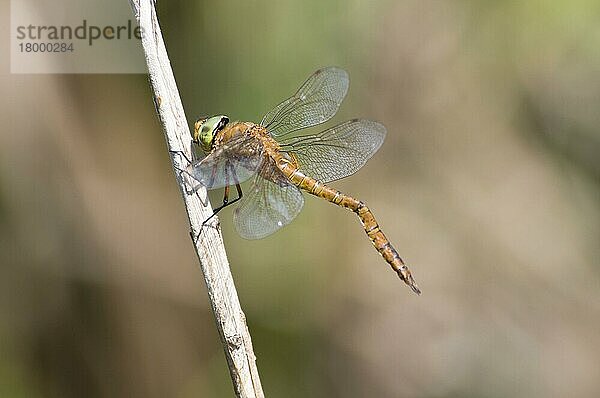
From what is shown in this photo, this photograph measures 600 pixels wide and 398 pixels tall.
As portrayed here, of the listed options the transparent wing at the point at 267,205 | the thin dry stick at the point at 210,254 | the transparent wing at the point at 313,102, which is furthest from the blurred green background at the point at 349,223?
the thin dry stick at the point at 210,254

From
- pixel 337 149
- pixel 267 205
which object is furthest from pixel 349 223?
pixel 267 205

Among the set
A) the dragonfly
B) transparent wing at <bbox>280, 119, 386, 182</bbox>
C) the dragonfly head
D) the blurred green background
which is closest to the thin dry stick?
the dragonfly

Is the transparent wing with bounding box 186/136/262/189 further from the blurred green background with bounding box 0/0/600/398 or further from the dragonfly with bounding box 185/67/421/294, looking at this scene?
the blurred green background with bounding box 0/0/600/398

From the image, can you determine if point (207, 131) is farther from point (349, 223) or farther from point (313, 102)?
point (349, 223)

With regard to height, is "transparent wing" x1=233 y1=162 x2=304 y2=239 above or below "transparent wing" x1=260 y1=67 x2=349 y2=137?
below

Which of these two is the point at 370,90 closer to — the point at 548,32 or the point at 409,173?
the point at 409,173

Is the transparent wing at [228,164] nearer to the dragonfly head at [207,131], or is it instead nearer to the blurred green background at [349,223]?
the dragonfly head at [207,131]

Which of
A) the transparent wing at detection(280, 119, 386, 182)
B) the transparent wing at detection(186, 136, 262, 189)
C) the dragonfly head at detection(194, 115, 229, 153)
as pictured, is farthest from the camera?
the transparent wing at detection(280, 119, 386, 182)
